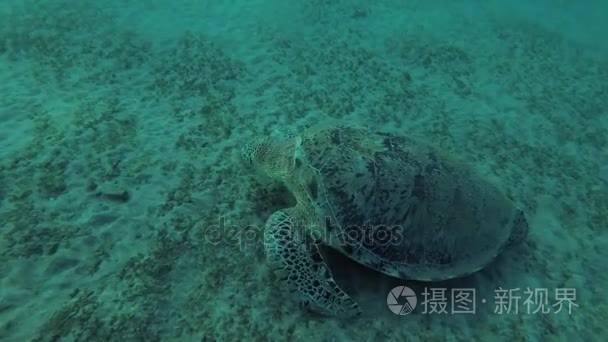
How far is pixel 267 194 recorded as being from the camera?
13.1 ft

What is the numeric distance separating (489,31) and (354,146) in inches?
340

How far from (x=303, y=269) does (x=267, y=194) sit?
116 centimetres

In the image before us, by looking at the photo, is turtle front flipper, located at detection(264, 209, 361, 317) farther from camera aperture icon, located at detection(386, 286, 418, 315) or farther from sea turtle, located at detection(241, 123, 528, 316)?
camera aperture icon, located at detection(386, 286, 418, 315)

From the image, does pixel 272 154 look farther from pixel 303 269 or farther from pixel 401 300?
pixel 401 300

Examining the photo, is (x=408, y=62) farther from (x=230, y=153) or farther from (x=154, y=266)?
(x=154, y=266)

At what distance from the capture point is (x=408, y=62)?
7453mm

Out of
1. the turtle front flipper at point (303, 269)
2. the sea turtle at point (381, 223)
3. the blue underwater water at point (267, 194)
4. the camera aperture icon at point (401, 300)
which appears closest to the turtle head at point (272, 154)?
the blue underwater water at point (267, 194)

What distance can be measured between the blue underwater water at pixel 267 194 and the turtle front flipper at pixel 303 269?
0.6 inches

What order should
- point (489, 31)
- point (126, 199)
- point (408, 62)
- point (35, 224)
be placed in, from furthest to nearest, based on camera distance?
point (489, 31)
point (408, 62)
point (126, 199)
point (35, 224)

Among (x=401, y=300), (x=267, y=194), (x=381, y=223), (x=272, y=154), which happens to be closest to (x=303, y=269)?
(x=381, y=223)

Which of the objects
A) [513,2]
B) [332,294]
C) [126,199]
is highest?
[126,199]

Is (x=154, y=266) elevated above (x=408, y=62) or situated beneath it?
elevated above

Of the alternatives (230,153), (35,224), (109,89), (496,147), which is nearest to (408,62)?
(496,147)

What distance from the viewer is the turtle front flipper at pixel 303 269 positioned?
115 inches
